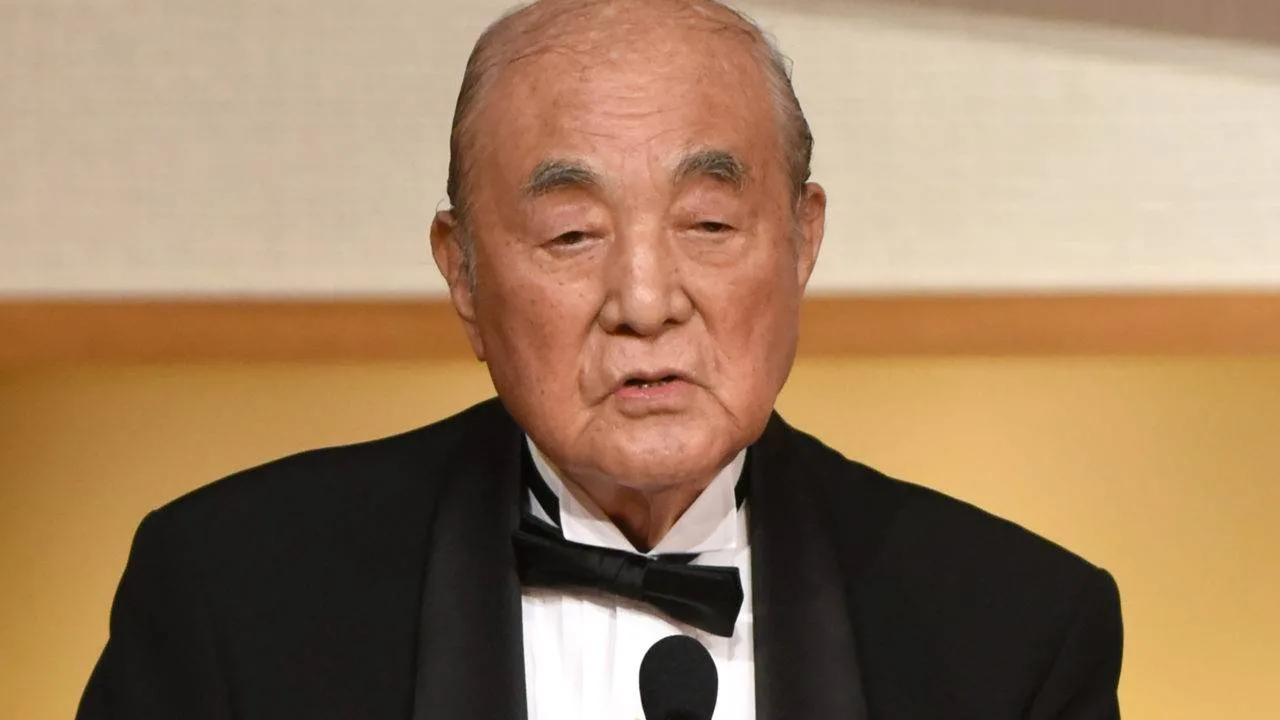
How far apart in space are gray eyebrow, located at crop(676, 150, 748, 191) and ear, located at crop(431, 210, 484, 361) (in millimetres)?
182

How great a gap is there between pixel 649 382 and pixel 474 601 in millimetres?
223

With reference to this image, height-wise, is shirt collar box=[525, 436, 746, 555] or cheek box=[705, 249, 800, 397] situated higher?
cheek box=[705, 249, 800, 397]

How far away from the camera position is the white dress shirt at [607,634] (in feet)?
4.13

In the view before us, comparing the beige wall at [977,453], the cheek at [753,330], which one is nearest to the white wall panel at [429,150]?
the beige wall at [977,453]

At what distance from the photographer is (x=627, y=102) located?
1166 mm

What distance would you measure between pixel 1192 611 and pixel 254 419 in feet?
3.11

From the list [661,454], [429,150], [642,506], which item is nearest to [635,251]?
[661,454]

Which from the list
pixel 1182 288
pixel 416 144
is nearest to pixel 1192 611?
pixel 1182 288

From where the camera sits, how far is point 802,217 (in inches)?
50.7

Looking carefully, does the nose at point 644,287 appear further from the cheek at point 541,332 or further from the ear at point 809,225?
the ear at point 809,225

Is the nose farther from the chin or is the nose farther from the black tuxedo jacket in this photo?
the black tuxedo jacket

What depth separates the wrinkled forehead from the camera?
45.7 inches

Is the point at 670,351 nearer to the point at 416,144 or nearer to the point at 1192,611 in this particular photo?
the point at 416,144

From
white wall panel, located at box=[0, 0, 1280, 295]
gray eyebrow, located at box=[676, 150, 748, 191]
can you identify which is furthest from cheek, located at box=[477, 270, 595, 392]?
white wall panel, located at box=[0, 0, 1280, 295]
